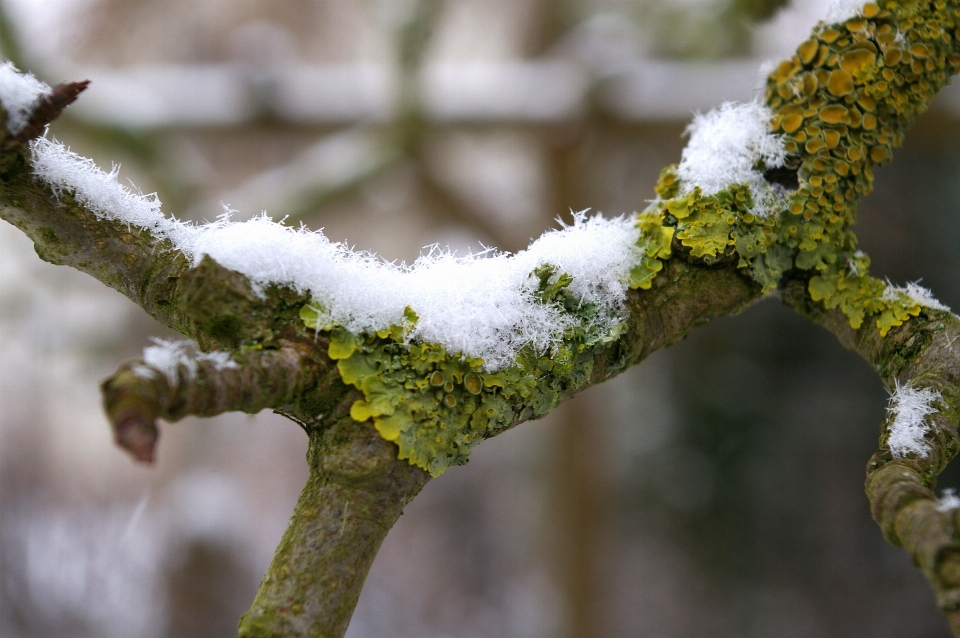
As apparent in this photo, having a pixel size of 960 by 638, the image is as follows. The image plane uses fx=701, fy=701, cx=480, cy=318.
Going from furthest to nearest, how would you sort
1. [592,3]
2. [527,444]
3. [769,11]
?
[527,444] → [592,3] → [769,11]

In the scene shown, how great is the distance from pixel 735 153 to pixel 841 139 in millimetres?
108

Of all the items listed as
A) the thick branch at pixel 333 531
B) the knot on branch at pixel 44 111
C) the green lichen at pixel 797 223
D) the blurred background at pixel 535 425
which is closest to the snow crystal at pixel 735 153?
the green lichen at pixel 797 223

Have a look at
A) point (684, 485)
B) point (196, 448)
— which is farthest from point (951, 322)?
point (196, 448)

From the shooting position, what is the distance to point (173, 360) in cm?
43

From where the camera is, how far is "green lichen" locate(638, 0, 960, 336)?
2.29 ft

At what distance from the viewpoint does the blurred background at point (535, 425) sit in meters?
2.62

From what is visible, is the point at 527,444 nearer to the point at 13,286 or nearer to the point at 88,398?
the point at 88,398

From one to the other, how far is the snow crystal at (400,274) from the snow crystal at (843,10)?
0.37 m

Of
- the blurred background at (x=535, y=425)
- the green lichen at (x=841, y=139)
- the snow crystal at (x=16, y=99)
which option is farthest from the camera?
the blurred background at (x=535, y=425)

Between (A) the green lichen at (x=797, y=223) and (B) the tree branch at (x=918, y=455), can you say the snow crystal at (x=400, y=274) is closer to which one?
(A) the green lichen at (x=797, y=223)

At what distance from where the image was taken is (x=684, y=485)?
3.41 metres

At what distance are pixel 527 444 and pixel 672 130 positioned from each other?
7.58ft

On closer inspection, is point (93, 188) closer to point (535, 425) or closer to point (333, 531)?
point (333, 531)

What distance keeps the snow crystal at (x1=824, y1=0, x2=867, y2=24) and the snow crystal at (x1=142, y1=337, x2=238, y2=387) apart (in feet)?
2.33
